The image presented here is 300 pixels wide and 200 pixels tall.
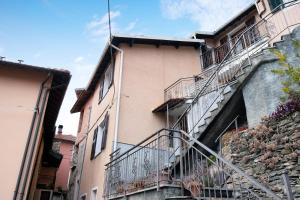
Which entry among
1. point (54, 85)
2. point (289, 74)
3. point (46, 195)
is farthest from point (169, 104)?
point (46, 195)

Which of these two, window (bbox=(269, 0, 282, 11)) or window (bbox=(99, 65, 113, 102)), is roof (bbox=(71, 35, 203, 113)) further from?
window (bbox=(269, 0, 282, 11))

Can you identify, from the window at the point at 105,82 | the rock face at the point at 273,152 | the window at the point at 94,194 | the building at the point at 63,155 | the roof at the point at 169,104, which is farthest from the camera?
the building at the point at 63,155

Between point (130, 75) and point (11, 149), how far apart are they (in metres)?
5.50

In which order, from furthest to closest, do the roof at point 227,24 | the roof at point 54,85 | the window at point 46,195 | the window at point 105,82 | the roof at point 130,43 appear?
the window at point 46,195 < the window at point 105,82 < the roof at point 227,24 < the roof at point 130,43 < the roof at point 54,85

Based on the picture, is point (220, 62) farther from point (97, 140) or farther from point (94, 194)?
point (94, 194)

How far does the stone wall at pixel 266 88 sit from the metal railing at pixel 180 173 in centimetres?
172

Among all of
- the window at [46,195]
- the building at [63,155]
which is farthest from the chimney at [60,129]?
the window at [46,195]

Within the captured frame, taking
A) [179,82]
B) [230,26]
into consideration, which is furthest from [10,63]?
[230,26]

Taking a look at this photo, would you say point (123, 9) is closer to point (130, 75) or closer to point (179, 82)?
point (130, 75)

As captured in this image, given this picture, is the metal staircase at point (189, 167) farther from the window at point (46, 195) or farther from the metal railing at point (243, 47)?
the window at point (46, 195)

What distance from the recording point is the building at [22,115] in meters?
6.91

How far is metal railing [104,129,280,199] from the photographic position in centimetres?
491

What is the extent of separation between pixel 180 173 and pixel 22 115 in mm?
5029

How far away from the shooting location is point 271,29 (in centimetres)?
954
